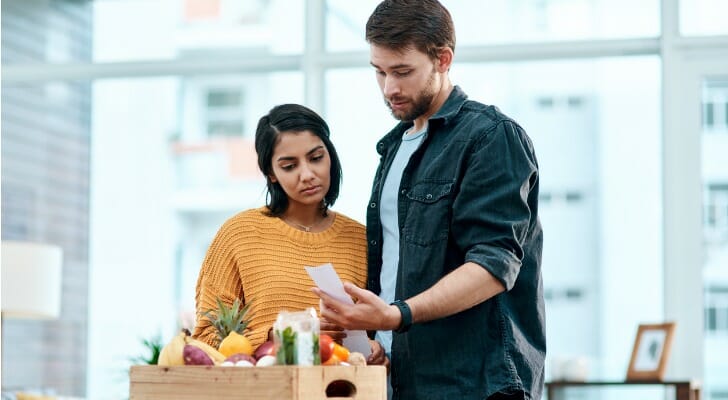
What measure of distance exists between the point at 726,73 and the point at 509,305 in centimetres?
378

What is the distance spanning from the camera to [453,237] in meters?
2.28

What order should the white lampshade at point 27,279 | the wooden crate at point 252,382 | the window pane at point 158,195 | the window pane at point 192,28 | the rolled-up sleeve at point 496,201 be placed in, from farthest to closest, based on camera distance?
1. the window pane at point 192,28
2. the window pane at point 158,195
3. the white lampshade at point 27,279
4. the rolled-up sleeve at point 496,201
5. the wooden crate at point 252,382

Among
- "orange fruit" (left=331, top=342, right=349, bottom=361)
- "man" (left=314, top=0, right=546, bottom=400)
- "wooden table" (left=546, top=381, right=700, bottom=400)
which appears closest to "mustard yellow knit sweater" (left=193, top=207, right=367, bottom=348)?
"man" (left=314, top=0, right=546, bottom=400)

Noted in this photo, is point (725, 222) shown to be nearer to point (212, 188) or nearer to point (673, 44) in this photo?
point (673, 44)

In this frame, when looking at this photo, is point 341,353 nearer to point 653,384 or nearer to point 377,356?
point 377,356

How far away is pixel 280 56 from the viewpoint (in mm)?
6203

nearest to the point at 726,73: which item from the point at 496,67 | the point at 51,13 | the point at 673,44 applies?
the point at 673,44

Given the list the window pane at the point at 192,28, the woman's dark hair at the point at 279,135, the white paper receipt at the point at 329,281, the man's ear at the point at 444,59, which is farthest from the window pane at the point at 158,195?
the white paper receipt at the point at 329,281

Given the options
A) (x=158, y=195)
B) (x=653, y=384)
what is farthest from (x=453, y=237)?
(x=158, y=195)

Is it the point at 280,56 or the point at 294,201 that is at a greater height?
the point at 280,56

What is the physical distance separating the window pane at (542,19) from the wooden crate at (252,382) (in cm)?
410

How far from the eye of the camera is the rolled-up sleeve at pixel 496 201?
220 cm

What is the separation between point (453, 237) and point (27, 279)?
12.5ft

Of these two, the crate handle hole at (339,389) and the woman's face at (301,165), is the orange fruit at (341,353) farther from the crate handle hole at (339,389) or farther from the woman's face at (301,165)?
the woman's face at (301,165)
